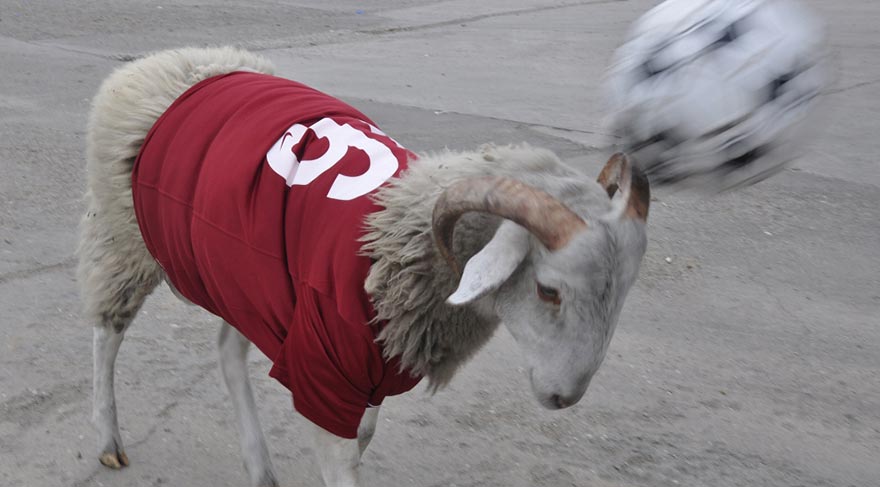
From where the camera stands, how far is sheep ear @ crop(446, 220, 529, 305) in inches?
98.9

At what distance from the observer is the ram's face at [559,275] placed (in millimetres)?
2537

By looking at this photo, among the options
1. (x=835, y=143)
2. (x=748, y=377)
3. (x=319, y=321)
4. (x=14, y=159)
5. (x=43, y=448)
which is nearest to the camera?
(x=319, y=321)

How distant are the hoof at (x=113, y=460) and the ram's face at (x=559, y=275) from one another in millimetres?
1700

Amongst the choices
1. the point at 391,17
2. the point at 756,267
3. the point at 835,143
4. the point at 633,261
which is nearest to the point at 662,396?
the point at 756,267

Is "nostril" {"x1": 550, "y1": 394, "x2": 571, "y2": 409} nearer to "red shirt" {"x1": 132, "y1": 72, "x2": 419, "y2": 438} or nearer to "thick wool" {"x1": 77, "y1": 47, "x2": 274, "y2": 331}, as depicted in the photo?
"red shirt" {"x1": 132, "y1": 72, "x2": 419, "y2": 438}

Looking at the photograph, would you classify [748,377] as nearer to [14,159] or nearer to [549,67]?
[14,159]

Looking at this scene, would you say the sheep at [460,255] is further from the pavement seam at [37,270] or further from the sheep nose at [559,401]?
the pavement seam at [37,270]

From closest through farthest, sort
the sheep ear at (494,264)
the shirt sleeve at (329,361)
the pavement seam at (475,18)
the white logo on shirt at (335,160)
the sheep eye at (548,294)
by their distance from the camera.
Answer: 1. the sheep ear at (494,264)
2. the sheep eye at (548,294)
3. the shirt sleeve at (329,361)
4. the white logo on shirt at (335,160)
5. the pavement seam at (475,18)

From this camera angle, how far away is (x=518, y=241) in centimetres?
261

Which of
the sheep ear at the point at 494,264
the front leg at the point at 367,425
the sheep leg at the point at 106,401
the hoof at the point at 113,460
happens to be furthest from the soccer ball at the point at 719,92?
the hoof at the point at 113,460

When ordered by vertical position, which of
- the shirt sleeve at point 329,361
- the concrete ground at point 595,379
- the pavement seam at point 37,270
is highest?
the shirt sleeve at point 329,361

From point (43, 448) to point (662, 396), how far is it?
2.32 m

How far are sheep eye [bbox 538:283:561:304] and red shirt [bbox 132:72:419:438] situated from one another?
19.5 inches

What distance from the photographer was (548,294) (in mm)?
2635
